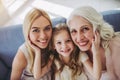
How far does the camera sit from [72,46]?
39.2 inches

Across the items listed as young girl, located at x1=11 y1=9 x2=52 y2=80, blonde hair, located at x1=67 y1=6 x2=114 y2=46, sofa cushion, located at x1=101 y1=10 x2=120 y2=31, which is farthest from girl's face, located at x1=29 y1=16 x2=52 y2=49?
sofa cushion, located at x1=101 y1=10 x2=120 y2=31

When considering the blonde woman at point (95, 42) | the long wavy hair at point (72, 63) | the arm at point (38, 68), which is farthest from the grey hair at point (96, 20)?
the arm at point (38, 68)

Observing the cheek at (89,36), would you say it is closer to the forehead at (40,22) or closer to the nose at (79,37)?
the nose at (79,37)

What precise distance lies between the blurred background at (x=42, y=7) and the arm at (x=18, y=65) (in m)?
0.19

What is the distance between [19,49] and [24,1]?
0.26m

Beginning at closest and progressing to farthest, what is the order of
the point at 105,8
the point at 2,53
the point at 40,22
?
the point at 40,22 < the point at 2,53 < the point at 105,8

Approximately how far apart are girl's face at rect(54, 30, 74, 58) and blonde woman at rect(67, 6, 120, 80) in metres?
0.02

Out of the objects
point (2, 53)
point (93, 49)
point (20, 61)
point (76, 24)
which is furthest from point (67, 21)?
point (2, 53)

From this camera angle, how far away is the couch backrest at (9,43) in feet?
3.52

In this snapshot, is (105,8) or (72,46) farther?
(105,8)

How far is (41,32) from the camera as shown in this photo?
97cm

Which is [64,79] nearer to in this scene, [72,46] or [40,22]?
[72,46]

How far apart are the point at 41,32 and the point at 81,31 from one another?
6.3 inches

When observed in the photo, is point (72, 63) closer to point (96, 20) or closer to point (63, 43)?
point (63, 43)
